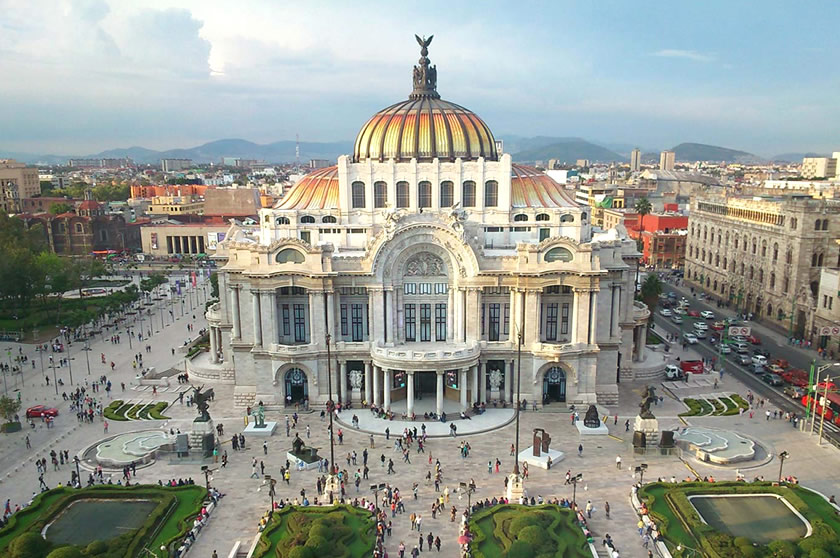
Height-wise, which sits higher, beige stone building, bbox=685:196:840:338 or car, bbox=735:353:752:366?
beige stone building, bbox=685:196:840:338

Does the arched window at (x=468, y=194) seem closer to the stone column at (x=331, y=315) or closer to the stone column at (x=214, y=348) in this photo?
the stone column at (x=331, y=315)

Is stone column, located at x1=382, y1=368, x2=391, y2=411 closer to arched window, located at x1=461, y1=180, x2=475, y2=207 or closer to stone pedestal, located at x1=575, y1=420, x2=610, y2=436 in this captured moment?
stone pedestal, located at x1=575, y1=420, x2=610, y2=436

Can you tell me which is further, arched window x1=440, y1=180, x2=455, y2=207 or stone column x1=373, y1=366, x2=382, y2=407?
arched window x1=440, y1=180, x2=455, y2=207

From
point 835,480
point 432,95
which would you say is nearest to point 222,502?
point 835,480

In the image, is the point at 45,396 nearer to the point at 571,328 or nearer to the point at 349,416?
the point at 349,416

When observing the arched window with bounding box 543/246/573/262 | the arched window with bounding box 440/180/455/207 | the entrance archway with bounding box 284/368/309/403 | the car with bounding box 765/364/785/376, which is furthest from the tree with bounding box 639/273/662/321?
the entrance archway with bounding box 284/368/309/403

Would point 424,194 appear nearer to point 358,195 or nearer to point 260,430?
point 358,195

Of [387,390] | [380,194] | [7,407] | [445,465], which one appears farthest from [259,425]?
[380,194]
